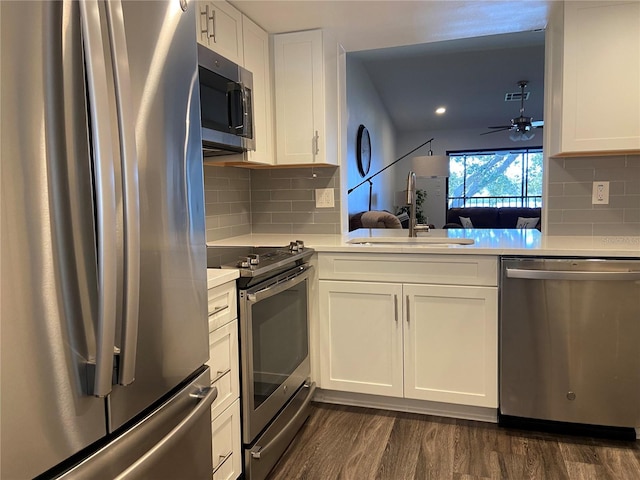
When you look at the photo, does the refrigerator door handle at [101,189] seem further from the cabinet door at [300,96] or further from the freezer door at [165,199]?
the cabinet door at [300,96]

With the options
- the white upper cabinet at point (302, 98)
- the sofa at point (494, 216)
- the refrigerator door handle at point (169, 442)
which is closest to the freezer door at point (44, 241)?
the refrigerator door handle at point (169, 442)

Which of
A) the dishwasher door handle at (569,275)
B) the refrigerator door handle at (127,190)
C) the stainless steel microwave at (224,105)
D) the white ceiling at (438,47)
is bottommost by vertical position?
the dishwasher door handle at (569,275)

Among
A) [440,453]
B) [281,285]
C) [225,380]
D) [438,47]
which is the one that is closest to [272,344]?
[281,285]

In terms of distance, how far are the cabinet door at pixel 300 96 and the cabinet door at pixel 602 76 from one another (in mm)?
1283

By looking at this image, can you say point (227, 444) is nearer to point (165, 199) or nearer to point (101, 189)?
point (165, 199)

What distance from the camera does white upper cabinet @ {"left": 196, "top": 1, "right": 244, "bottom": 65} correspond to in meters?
2.03

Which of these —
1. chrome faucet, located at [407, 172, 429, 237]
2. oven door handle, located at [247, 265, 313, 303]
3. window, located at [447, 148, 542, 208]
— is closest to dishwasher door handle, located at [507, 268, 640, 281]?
chrome faucet, located at [407, 172, 429, 237]

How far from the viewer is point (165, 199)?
1088mm

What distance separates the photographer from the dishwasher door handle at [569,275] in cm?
205

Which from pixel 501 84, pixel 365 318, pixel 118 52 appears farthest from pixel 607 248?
pixel 501 84

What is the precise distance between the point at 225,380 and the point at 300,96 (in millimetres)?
1710

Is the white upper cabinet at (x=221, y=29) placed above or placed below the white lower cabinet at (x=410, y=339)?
above

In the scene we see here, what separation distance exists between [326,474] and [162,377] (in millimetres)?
1135

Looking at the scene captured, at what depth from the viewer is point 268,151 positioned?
107 inches
